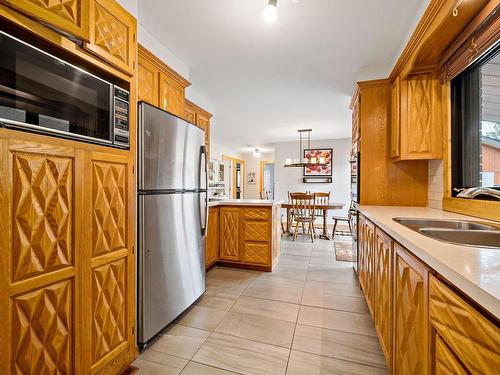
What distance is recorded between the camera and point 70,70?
1160 mm

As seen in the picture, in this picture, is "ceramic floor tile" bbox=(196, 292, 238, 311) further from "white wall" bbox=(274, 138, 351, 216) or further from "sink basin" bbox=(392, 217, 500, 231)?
"white wall" bbox=(274, 138, 351, 216)

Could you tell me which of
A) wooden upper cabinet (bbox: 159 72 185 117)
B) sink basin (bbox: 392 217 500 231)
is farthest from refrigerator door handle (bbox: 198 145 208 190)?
sink basin (bbox: 392 217 500 231)

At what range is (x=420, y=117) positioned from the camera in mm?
2344

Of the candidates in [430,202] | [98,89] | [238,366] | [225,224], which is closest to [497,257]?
[238,366]

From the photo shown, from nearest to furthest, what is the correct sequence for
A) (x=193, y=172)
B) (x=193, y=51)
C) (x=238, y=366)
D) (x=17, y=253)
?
(x=17, y=253), (x=238, y=366), (x=193, y=172), (x=193, y=51)

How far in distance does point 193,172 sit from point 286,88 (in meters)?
2.16

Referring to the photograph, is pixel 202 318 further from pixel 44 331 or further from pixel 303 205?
pixel 303 205

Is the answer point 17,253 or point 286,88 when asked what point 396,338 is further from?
point 286,88

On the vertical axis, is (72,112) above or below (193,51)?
below

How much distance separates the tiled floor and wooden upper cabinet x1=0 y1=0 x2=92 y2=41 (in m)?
1.93

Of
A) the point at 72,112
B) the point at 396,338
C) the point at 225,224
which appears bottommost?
the point at 396,338

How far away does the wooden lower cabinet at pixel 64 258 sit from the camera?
94 centimetres

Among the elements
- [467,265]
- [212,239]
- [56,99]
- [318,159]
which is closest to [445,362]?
[467,265]

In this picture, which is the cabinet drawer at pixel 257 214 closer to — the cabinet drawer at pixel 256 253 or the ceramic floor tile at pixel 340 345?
the cabinet drawer at pixel 256 253
